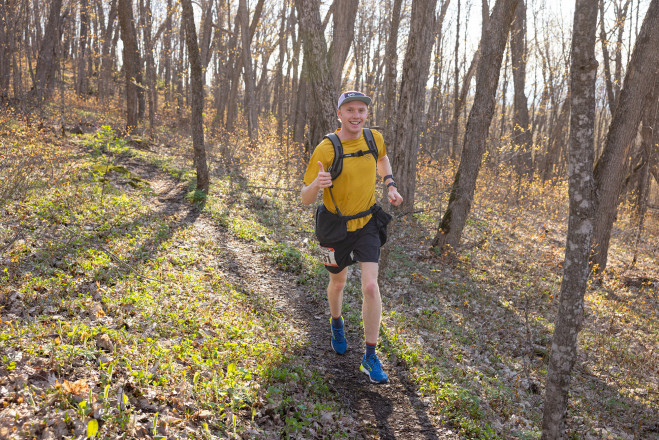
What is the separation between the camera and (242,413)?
3324 mm

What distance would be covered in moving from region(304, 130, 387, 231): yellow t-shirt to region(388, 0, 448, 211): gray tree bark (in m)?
5.40

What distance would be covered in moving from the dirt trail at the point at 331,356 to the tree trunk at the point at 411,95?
4.71m

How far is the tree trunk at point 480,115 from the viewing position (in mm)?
8438

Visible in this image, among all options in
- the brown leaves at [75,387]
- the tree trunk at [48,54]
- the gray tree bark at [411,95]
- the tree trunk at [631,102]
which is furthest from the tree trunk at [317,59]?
the tree trunk at [48,54]

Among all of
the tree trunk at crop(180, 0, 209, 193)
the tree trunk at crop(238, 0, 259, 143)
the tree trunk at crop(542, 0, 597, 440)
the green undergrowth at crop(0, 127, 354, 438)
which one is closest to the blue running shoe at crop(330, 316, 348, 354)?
the green undergrowth at crop(0, 127, 354, 438)

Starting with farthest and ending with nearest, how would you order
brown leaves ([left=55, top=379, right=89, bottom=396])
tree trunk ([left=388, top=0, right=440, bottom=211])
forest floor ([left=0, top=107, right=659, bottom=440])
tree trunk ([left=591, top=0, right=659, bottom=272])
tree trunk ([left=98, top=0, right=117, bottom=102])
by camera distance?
tree trunk ([left=98, top=0, right=117, bottom=102]) → tree trunk ([left=388, top=0, right=440, bottom=211]) → tree trunk ([left=591, top=0, right=659, bottom=272]) → forest floor ([left=0, top=107, right=659, bottom=440]) → brown leaves ([left=55, top=379, right=89, bottom=396])

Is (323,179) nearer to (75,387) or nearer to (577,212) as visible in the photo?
(577,212)

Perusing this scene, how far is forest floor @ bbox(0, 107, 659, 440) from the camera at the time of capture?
317 cm

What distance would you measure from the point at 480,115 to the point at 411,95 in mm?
1605

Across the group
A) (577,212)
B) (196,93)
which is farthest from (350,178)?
(196,93)

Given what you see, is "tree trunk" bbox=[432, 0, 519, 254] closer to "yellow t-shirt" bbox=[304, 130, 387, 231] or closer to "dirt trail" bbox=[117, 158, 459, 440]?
"dirt trail" bbox=[117, 158, 459, 440]

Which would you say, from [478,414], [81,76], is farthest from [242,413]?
[81,76]

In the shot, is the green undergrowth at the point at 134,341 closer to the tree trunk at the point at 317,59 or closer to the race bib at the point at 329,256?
the race bib at the point at 329,256

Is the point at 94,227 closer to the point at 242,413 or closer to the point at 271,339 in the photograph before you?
the point at 271,339
